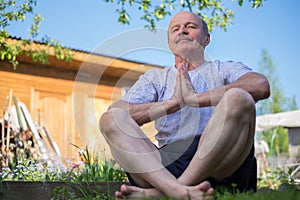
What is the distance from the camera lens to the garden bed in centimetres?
222

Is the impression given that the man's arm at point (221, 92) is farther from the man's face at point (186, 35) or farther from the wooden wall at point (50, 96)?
the wooden wall at point (50, 96)

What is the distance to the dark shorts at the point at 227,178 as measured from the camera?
2158mm

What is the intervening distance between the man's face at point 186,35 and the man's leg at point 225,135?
2.01 ft

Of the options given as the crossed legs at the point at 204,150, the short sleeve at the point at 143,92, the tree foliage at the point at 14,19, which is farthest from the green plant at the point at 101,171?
the tree foliage at the point at 14,19

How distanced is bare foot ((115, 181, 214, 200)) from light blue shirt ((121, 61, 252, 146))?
426 mm

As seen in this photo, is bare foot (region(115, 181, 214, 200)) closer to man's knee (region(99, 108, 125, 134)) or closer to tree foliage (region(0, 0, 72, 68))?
man's knee (region(99, 108, 125, 134))

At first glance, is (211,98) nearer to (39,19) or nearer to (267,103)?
(39,19)

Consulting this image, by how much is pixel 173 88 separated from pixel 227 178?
522 mm

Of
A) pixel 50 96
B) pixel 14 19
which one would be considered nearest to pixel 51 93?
pixel 50 96

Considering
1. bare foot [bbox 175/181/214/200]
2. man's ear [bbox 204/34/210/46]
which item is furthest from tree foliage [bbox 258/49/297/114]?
bare foot [bbox 175/181/214/200]

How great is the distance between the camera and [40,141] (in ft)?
18.7

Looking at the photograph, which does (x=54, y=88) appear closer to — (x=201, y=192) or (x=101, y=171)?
(x=101, y=171)

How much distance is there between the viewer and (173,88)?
94.2 inches

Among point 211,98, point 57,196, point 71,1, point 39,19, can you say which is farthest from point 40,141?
point 211,98
